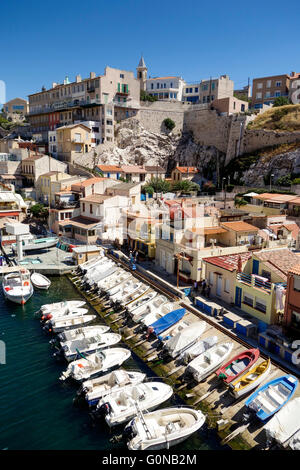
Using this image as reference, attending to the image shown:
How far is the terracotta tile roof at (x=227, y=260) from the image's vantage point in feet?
76.5

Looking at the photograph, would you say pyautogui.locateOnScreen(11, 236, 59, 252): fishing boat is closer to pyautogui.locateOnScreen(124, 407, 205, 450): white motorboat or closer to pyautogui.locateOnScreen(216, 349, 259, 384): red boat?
pyautogui.locateOnScreen(216, 349, 259, 384): red boat

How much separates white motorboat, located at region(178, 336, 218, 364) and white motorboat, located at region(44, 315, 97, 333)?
7719 millimetres

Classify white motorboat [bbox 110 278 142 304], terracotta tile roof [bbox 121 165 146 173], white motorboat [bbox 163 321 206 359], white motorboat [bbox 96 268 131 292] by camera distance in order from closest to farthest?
white motorboat [bbox 163 321 206 359], white motorboat [bbox 110 278 142 304], white motorboat [bbox 96 268 131 292], terracotta tile roof [bbox 121 165 146 173]

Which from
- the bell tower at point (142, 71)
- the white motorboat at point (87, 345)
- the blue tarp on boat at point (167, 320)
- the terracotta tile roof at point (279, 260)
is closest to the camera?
the white motorboat at point (87, 345)

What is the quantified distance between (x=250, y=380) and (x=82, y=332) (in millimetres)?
10205

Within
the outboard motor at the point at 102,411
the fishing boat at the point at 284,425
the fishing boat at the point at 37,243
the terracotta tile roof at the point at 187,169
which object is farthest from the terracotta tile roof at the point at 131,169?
the fishing boat at the point at 284,425

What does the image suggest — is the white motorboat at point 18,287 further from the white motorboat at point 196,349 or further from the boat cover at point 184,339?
the white motorboat at point 196,349

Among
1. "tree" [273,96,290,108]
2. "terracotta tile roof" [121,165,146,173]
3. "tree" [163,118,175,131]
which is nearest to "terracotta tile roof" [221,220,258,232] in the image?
"terracotta tile roof" [121,165,146,173]

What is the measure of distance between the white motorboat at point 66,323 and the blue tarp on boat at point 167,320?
16.6 feet

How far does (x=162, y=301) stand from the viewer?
2372cm

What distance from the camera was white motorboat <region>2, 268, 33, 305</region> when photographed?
84.2 ft

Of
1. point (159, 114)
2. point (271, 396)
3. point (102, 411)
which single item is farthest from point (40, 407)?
point (159, 114)

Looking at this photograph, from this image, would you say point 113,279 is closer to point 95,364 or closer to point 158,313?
point 158,313

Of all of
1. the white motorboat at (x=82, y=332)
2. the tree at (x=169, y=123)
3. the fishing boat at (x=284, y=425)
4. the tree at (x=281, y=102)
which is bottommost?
the white motorboat at (x=82, y=332)
